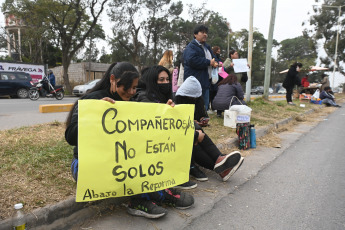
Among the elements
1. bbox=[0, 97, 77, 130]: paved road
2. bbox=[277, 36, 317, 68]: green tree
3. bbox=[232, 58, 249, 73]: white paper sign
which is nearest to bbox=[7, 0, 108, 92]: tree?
bbox=[0, 97, 77, 130]: paved road

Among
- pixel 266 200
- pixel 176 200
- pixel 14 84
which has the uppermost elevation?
pixel 14 84

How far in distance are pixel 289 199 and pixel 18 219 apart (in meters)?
2.27

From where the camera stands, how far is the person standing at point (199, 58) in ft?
15.4

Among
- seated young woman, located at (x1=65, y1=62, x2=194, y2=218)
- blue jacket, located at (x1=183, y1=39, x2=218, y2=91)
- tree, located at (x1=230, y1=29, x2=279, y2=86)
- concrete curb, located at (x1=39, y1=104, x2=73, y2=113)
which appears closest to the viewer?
seated young woman, located at (x1=65, y1=62, x2=194, y2=218)

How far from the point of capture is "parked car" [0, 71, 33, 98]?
46.8 ft

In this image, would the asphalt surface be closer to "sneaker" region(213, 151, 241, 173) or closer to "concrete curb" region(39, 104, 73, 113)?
"sneaker" region(213, 151, 241, 173)

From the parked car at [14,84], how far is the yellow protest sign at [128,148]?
14949 millimetres

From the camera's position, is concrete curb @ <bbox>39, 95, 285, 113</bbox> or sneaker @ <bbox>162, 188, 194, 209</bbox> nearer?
sneaker @ <bbox>162, 188, 194, 209</bbox>

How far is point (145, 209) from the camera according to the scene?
6.88 ft

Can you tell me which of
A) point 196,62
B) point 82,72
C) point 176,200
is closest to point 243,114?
point 196,62

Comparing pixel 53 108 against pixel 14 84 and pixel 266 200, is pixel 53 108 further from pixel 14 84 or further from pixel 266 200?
pixel 14 84

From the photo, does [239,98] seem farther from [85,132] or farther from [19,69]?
[19,69]

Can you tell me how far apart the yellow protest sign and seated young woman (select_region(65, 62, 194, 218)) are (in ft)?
0.36

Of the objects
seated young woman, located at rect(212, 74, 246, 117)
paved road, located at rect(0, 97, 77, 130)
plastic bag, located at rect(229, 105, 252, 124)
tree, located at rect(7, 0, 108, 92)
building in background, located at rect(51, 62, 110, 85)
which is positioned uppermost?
tree, located at rect(7, 0, 108, 92)
